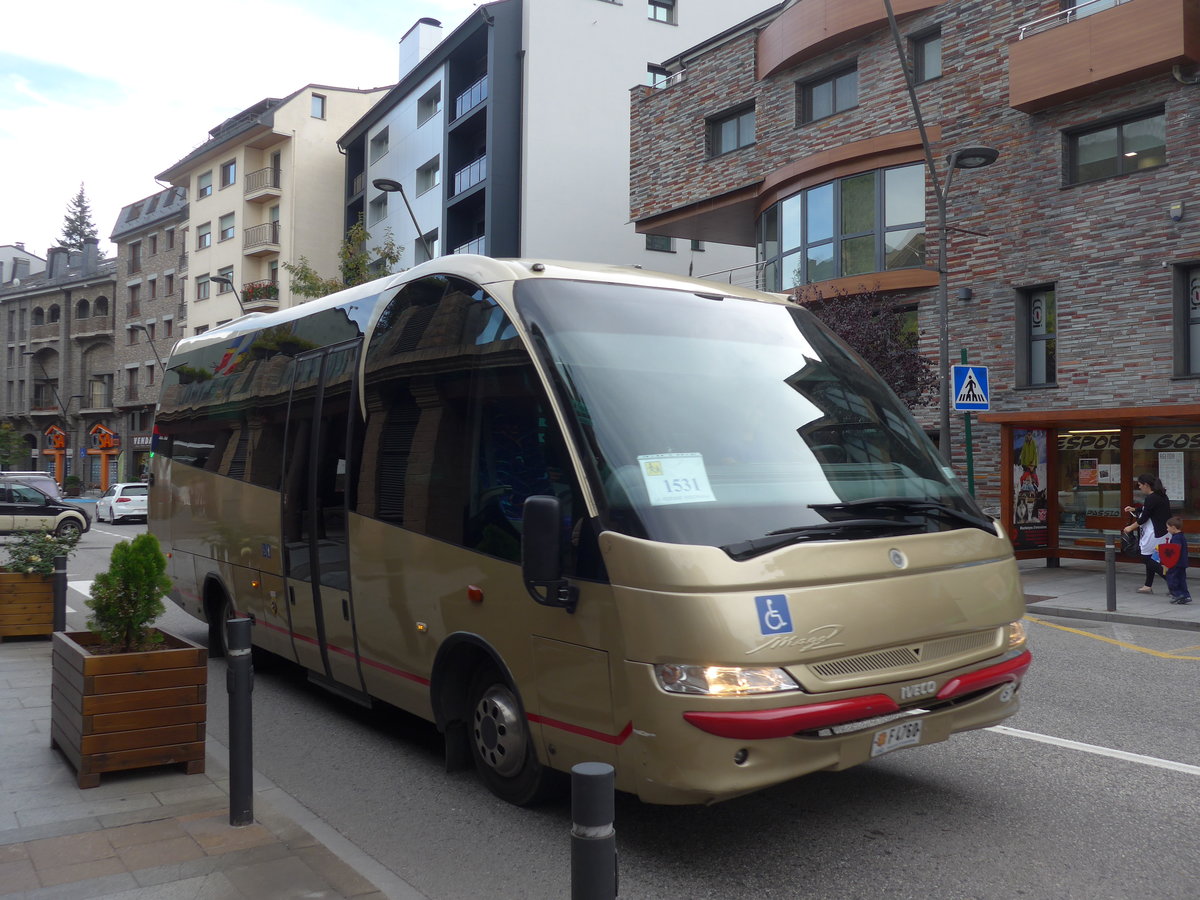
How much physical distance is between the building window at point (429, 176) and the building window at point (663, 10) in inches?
387

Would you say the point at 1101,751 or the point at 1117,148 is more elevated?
the point at 1117,148

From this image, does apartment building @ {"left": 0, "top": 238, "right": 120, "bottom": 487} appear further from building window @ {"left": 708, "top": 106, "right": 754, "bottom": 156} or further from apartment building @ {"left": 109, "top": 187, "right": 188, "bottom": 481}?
building window @ {"left": 708, "top": 106, "right": 754, "bottom": 156}

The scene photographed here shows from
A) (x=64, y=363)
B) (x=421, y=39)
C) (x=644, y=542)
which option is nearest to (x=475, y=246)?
(x=421, y=39)

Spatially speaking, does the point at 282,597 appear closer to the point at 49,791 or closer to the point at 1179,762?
the point at 49,791

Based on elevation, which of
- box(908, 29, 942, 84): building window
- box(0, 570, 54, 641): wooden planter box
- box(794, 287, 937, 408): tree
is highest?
box(908, 29, 942, 84): building window

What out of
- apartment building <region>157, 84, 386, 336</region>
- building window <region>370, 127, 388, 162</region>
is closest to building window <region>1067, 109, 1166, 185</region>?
building window <region>370, 127, 388, 162</region>

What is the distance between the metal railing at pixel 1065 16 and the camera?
18.1m

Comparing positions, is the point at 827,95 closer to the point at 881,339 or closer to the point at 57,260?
the point at 881,339

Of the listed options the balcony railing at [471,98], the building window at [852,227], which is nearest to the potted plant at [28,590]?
the building window at [852,227]

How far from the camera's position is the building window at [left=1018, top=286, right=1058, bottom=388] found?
19.3 meters

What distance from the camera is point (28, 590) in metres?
10.3

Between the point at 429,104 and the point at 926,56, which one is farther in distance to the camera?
the point at 429,104

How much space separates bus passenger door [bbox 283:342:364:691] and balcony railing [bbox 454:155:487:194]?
31175 mm

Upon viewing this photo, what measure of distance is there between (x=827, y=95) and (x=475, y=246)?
1787cm
